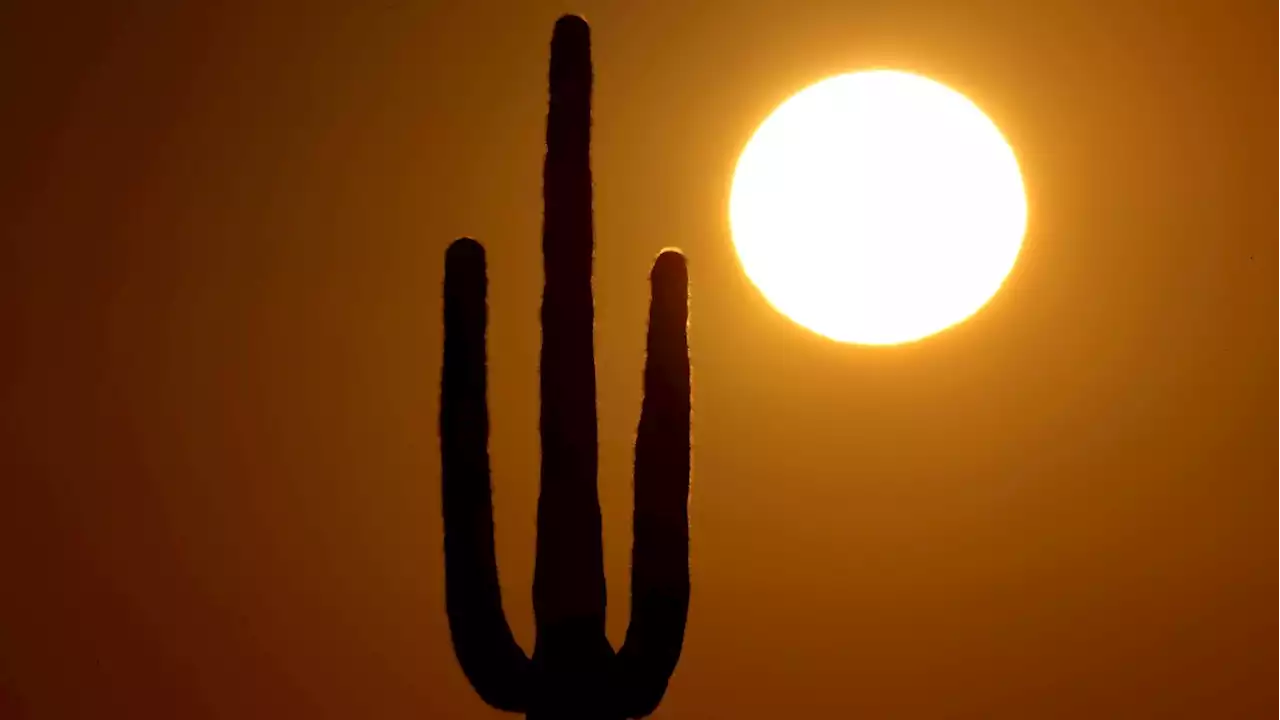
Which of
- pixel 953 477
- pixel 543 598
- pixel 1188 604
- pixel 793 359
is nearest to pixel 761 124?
pixel 793 359

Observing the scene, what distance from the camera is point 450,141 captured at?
6.06 meters

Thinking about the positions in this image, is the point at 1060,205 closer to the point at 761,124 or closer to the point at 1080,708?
the point at 761,124

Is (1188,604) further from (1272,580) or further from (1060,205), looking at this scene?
(1060,205)

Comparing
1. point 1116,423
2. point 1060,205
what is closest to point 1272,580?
point 1116,423

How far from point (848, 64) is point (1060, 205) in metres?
1.19

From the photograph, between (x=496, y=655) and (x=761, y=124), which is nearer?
(x=496, y=655)

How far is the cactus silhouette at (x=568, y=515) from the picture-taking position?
3.13 metres

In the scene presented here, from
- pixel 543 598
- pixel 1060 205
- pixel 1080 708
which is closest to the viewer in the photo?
pixel 543 598

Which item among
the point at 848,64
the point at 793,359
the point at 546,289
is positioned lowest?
the point at 546,289

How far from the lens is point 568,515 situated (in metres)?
3.16

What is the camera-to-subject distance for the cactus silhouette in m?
3.13

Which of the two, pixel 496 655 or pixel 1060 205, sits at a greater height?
pixel 1060 205

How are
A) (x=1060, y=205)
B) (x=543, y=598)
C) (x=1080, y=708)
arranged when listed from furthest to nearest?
(x=1060, y=205), (x=1080, y=708), (x=543, y=598)

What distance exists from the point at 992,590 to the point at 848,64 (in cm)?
248
